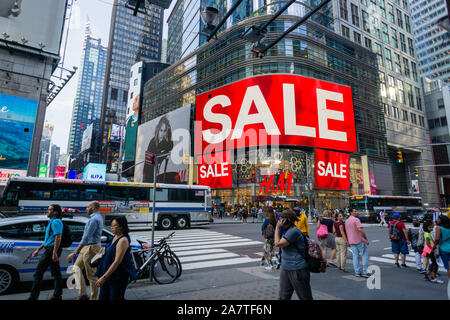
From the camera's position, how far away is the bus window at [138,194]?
18.2 m

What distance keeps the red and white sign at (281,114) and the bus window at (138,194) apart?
20771 mm

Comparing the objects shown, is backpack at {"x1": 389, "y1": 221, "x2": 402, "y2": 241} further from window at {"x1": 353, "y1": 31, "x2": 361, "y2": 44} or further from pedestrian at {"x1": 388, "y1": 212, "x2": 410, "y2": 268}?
window at {"x1": 353, "y1": 31, "x2": 361, "y2": 44}

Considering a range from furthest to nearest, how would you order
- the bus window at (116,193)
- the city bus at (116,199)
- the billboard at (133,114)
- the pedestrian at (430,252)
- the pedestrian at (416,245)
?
the billboard at (133,114), the bus window at (116,193), the city bus at (116,199), the pedestrian at (416,245), the pedestrian at (430,252)

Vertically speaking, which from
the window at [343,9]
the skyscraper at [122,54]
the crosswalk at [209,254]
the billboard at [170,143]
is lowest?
the crosswalk at [209,254]

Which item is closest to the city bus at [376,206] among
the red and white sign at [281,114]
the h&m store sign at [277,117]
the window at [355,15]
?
the h&m store sign at [277,117]

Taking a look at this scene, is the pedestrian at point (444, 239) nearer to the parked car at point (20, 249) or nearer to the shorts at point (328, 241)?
the shorts at point (328, 241)

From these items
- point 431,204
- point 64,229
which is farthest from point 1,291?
point 431,204

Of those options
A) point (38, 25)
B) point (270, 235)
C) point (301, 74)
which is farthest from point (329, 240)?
point (301, 74)

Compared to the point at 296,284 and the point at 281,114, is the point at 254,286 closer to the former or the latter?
the point at 296,284

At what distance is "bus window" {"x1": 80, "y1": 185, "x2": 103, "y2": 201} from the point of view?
657 inches

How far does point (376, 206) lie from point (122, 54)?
5097 inches

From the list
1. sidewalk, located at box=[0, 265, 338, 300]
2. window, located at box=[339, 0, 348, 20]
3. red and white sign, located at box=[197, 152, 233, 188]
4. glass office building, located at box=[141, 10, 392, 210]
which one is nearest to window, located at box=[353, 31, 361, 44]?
glass office building, located at box=[141, 10, 392, 210]

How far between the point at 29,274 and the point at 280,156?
34.2 meters

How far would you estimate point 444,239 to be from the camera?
604 centimetres
